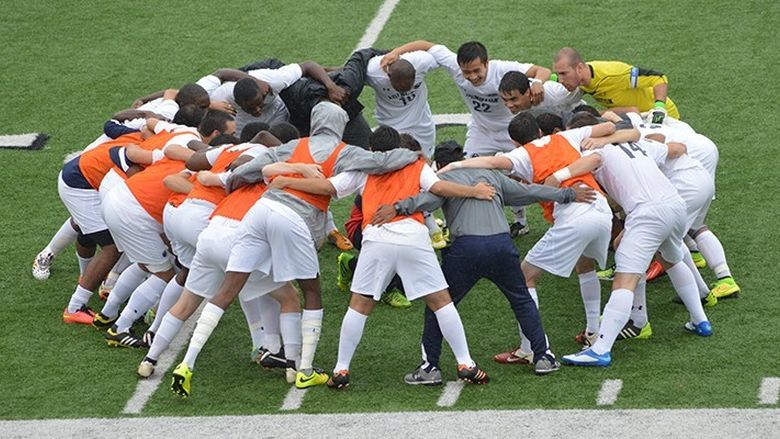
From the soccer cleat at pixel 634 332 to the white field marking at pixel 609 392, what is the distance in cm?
78

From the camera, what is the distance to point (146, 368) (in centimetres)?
1012

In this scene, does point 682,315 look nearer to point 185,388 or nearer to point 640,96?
point 640,96

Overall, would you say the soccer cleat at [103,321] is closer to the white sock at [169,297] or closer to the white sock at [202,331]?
the white sock at [169,297]

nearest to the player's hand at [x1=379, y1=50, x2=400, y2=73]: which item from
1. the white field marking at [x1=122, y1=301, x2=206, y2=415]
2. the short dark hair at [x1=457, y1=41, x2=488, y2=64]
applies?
the short dark hair at [x1=457, y1=41, x2=488, y2=64]

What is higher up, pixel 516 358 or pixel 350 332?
pixel 350 332

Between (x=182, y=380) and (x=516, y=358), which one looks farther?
(x=516, y=358)

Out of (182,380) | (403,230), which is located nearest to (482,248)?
(403,230)

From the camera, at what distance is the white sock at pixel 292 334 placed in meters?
9.98

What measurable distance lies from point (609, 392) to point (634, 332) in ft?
3.34

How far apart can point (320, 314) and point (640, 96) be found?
3959 millimetres

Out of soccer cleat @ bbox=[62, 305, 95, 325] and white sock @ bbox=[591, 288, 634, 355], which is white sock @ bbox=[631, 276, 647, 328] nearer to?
white sock @ bbox=[591, 288, 634, 355]

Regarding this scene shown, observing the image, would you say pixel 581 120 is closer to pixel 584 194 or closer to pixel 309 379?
pixel 584 194

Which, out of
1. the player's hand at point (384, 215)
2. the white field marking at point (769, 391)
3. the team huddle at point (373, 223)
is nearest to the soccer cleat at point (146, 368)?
the team huddle at point (373, 223)

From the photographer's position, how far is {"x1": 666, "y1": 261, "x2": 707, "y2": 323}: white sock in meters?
10.2
